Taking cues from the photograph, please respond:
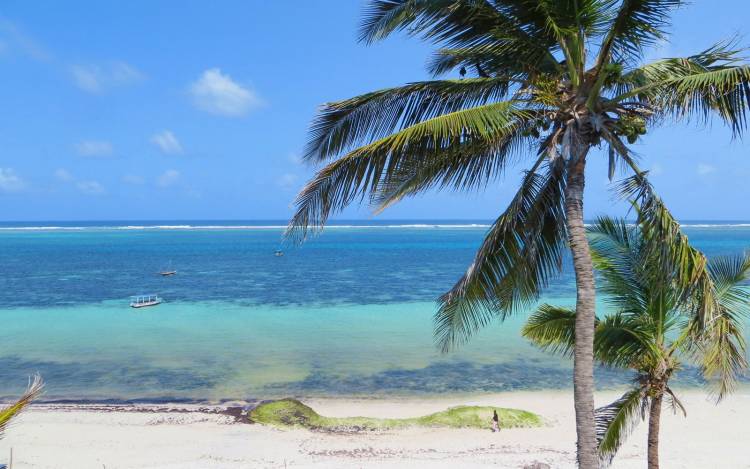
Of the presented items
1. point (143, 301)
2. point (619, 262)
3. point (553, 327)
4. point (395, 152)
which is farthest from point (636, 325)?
point (143, 301)

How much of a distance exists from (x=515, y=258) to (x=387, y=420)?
9.20 m

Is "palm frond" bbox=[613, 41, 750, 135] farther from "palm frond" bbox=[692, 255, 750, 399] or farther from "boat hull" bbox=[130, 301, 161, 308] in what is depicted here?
"boat hull" bbox=[130, 301, 161, 308]

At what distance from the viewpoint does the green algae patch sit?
13945mm

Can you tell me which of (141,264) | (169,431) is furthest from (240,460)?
(141,264)

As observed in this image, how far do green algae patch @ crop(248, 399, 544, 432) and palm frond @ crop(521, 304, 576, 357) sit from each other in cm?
689

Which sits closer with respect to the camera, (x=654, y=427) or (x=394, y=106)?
(x=394, y=106)

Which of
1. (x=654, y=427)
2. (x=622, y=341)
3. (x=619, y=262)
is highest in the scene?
(x=619, y=262)

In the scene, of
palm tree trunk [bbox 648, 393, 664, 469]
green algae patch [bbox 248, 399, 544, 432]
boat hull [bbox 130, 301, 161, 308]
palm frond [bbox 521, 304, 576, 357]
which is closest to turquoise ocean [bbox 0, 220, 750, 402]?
boat hull [bbox 130, 301, 161, 308]

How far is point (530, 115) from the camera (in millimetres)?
5176

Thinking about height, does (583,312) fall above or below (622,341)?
above

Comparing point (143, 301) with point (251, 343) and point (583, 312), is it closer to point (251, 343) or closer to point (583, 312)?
point (251, 343)

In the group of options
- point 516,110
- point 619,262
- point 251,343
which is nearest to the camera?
point 516,110

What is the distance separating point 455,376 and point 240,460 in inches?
343

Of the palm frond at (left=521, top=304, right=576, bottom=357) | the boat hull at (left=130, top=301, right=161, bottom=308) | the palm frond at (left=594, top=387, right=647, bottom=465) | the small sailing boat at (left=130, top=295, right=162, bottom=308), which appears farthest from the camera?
the small sailing boat at (left=130, top=295, right=162, bottom=308)
